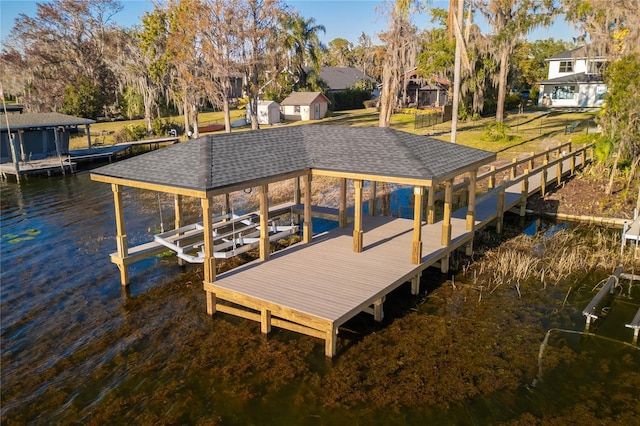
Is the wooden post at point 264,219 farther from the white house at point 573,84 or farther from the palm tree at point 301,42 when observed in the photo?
the white house at point 573,84

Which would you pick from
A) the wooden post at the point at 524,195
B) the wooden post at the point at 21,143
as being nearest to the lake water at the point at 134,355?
the wooden post at the point at 524,195

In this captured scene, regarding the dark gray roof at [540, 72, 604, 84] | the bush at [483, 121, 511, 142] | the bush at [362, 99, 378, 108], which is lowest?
the bush at [483, 121, 511, 142]

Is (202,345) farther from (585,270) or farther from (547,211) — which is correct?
(547,211)

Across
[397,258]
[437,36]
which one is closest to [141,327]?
[397,258]

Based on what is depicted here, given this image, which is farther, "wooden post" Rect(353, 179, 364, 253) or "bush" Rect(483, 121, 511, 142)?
"bush" Rect(483, 121, 511, 142)

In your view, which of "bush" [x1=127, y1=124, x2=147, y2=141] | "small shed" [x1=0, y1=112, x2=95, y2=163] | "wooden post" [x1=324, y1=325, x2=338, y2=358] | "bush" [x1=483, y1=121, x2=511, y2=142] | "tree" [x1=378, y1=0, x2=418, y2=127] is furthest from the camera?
"bush" [x1=127, y1=124, x2=147, y2=141]

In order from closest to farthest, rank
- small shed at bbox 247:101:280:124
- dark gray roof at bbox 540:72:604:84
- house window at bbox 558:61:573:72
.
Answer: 1. dark gray roof at bbox 540:72:604:84
2. small shed at bbox 247:101:280:124
3. house window at bbox 558:61:573:72

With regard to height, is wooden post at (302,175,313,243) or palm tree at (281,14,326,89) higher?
palm tree at (281,14,326,89)

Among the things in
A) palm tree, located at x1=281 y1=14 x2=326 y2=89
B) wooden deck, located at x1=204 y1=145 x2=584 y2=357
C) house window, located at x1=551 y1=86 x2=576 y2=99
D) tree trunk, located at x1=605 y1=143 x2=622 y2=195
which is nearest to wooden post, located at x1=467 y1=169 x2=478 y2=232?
wooden deck, located at x1=204 y1=145 x2=584 y2=357

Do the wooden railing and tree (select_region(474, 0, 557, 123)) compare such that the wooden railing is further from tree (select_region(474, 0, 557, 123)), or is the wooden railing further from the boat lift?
tree (select_region(474, 0, 557, 123))
